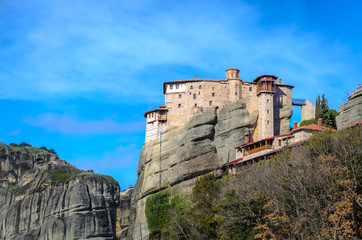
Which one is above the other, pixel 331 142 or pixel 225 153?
pixel 225 153

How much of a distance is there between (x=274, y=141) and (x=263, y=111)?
1076 cm

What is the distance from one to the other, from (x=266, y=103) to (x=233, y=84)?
23.0 ft

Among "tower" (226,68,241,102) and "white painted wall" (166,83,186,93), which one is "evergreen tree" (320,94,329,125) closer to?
"tower" (226,68,241,102)

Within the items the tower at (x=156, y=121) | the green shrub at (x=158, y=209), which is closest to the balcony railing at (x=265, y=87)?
the tower at (x=156, y=121)

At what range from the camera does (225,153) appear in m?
83.8

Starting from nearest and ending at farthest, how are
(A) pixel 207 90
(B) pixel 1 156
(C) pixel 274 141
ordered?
1. (C) pixel 274 141
2. (A) pixel 207 90
3. (B) pixel 1 156

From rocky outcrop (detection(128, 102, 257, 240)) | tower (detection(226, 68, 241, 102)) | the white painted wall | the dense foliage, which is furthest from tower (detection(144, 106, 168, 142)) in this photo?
the dense foliage

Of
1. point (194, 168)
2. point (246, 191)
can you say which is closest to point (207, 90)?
point (194, 168)

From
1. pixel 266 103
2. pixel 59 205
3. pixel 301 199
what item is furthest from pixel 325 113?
pixel 59 205

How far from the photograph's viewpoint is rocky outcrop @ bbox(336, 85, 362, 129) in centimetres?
6775

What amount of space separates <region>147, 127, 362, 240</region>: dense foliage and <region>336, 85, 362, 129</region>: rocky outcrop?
41.0 ft

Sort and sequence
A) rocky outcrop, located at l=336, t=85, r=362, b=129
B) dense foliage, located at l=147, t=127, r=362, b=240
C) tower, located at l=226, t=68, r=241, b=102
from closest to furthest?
dense foliage, located at l=147, t=127, r=362, b=240 → rocky outcrop, located at l=336, t=85, r=362, b=129 → tower, located at l=226, t=68, r=241, b=102

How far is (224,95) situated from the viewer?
91.6m

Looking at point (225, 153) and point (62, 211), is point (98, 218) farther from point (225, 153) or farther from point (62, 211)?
point (225, 153)
